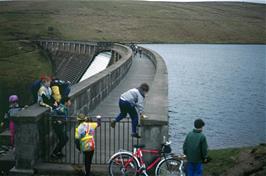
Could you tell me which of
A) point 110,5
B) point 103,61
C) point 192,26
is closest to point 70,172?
point 103,61

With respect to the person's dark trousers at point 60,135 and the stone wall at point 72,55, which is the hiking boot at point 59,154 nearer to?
the person's dark trousers at point 60,135

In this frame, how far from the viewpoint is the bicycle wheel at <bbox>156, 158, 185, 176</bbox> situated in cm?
791

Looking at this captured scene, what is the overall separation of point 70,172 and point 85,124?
1.19 metres

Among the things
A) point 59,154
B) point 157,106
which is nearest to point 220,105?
point 157,106

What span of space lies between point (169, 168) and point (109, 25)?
116 metres

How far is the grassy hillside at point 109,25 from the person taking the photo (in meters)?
81.2

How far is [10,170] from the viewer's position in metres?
8.58

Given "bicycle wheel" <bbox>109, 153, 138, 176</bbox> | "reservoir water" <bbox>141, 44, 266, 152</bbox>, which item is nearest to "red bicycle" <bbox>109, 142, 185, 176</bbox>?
"bicycle wheel" <bbox>109, 153, 138, 176</bbox>

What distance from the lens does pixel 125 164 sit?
8.02 m

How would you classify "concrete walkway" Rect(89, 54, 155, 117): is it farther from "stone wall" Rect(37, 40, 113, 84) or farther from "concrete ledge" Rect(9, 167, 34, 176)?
"stone wall" Rect(37, 40, 113, 84)

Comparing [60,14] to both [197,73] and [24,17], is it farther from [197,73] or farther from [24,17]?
[197,73]

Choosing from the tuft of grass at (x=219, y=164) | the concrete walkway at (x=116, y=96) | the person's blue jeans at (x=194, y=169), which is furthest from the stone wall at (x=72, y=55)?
the person's blue jeans at (x=194, y=169)

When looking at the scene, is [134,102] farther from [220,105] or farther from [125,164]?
[220,105]

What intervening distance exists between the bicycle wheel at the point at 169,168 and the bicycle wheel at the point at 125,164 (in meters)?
0.48
